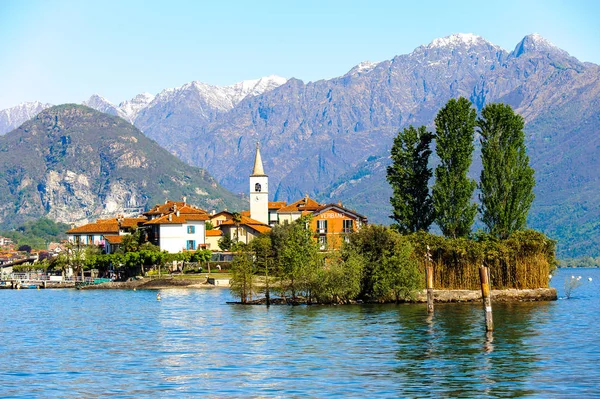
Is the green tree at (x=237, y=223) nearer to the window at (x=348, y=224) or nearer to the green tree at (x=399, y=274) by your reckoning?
the window at (x=348, y=224)

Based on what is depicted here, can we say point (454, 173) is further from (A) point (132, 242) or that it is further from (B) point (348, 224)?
(A) point (132, 242)

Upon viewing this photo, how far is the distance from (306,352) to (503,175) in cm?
4496

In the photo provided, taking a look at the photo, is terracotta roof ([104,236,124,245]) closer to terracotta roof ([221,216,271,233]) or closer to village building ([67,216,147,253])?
village building ([67,216,147,253])

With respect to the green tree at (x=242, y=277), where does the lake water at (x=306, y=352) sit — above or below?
below

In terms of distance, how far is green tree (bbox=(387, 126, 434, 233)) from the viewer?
9394 centimetres

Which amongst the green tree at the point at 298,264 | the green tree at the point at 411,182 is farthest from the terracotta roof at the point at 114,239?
the green tree at the point at 411,182

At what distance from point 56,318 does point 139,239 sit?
72127 mm

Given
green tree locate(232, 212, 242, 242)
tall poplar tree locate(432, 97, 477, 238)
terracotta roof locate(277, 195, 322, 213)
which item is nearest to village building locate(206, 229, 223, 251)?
green tree locate(232, 212, 242, 242)

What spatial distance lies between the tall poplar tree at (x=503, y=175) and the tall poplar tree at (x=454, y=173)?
1.60 meters

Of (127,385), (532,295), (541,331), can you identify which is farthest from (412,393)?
(532,295)

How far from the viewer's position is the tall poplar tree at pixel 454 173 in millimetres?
91625

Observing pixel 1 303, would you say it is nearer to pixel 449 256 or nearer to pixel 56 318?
pixel 56 318

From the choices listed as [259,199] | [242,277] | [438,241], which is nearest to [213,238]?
[259,199]

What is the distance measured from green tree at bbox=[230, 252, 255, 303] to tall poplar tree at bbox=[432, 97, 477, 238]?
1871cm
